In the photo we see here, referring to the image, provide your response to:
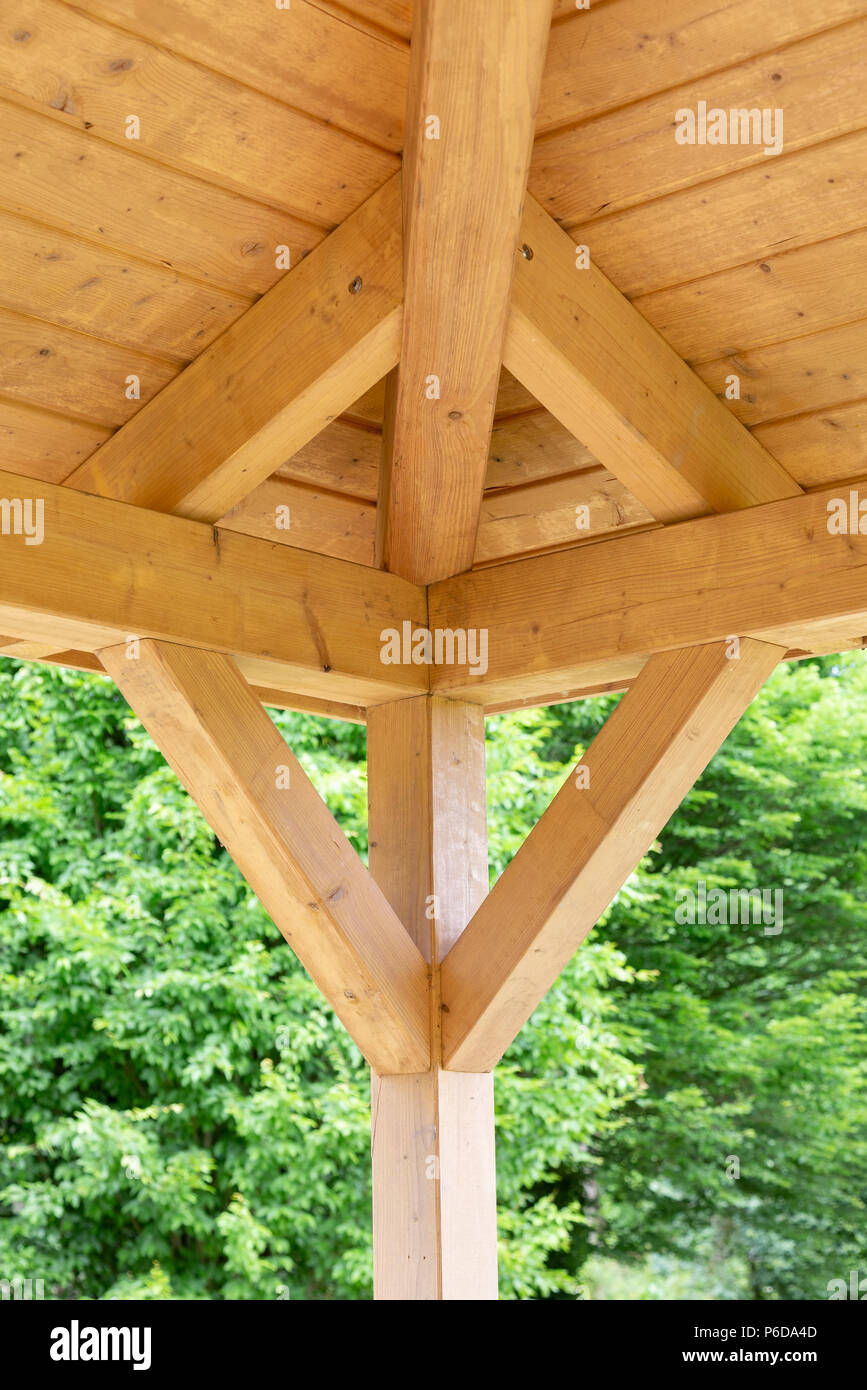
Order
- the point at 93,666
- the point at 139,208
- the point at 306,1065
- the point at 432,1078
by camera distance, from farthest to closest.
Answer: the point at 306,1065 → the point at 93,666 → the point at 432,1078 → the point at 139,208

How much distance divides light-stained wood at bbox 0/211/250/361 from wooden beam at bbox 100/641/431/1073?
1.83 feet

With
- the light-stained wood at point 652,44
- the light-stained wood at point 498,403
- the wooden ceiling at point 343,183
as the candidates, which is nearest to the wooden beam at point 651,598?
the wooden ceiling at point 343,183

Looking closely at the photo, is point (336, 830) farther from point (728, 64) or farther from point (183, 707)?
point (728, 64)

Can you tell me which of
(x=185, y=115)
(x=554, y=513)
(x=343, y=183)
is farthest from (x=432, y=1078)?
(x=185, y=115)

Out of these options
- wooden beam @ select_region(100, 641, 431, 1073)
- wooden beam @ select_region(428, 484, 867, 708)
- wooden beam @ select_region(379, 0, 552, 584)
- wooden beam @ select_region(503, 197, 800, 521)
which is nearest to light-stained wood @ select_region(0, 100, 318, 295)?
wooden beam @ select_region(379, 0, 552, 584)

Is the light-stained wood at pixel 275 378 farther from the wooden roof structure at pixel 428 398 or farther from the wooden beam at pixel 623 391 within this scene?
the wooden beam at pixel 623 391

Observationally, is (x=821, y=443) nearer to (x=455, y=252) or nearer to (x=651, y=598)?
(x=651, y=598)

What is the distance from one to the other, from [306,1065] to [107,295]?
549 cm

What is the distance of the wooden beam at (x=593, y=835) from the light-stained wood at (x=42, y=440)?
1.08m

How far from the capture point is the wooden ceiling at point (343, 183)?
6.87 ft

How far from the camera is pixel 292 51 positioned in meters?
2.15

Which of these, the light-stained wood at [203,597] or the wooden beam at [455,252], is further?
the light-stained wood at [203,597]

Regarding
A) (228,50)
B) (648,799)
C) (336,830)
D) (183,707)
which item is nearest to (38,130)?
(228,50)
